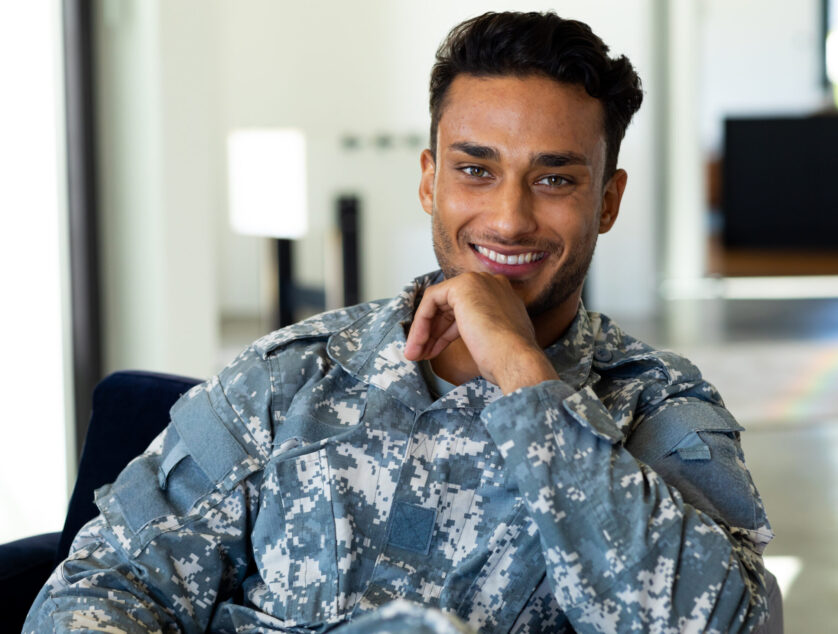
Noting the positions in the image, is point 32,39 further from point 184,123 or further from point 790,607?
point 790,607

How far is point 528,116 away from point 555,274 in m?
0.21

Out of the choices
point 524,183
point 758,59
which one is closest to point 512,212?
point 524,183

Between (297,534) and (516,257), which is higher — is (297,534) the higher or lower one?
the lower one

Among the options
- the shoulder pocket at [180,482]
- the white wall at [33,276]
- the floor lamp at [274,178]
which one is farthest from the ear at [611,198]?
the floor lamp at [274,178]

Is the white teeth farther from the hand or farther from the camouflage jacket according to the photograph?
the camouflage jacket

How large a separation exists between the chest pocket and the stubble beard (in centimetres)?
31

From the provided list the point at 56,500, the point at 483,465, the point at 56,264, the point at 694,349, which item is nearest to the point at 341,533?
the point at 483,465

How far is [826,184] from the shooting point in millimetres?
8125

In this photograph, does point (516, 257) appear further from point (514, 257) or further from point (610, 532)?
point (610, 532)

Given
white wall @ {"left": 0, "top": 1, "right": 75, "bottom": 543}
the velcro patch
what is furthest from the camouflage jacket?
white wall @ {"left": 0, "top": 1, "right": 75, "bottom": 543}

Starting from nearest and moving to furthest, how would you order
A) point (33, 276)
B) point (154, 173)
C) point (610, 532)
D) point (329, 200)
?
point (610, 532) < point (33, 276) < point (154, 173) < point (329, 200)

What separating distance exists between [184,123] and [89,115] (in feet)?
0.92

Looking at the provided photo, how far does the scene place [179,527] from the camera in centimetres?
135

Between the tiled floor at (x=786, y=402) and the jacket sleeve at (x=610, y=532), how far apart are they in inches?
67.9
